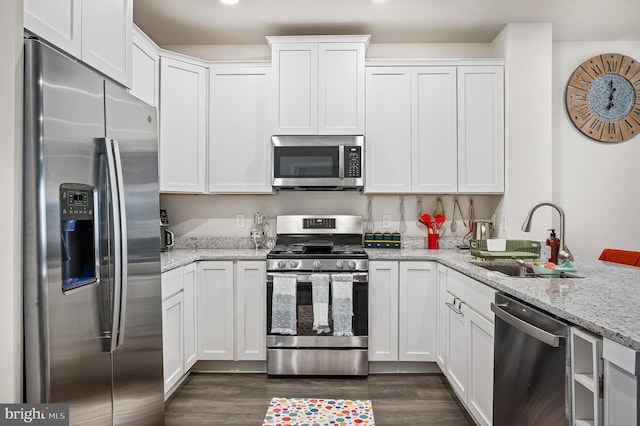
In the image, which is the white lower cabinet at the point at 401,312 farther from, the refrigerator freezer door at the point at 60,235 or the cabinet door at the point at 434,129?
→ the refrigerator freezer door at the point at 60,235

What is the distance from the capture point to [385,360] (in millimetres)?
3135

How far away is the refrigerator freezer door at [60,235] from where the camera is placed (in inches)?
47.8

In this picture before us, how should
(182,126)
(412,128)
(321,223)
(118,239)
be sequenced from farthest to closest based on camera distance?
(321,223) < (412,128) < (182,126) < (118,239)

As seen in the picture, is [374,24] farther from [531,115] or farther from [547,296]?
[547,296]

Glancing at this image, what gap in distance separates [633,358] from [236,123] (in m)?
2.99

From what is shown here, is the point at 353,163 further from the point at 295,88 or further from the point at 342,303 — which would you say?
the point at 342,303

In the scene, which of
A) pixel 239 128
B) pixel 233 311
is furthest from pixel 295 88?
pixel 233 311

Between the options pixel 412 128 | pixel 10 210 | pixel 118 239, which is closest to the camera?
pixel 10 210

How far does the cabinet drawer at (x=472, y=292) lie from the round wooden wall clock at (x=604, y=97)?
2049 millimetres

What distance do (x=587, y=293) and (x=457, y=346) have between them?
42.0 inches

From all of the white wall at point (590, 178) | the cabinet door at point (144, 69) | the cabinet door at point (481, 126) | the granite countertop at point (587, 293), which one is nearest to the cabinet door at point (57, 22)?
the cabinet door at point (144, 69)

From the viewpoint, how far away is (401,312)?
3.12 metres

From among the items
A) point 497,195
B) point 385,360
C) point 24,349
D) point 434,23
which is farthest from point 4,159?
point 497,195

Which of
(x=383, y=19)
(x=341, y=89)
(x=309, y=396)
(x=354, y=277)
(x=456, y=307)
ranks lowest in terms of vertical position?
(x=309, y=396)
